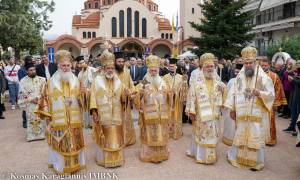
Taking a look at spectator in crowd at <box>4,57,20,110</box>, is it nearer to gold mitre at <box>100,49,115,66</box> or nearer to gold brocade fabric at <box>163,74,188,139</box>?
gold brocade fabric at <box>163,74,188,139</box>

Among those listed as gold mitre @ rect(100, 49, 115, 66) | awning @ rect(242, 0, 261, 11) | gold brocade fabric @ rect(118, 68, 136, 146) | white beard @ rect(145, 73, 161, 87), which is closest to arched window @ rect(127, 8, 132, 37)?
awning @ rect(242, 0, 261, 11)

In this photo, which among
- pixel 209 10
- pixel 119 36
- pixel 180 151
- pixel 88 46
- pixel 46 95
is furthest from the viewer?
pixel 119 36

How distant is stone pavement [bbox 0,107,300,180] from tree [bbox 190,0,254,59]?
14.3 m

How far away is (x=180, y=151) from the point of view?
6.52 metres

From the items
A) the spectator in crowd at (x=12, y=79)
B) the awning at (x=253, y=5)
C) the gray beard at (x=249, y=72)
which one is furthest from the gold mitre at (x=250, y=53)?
the awning at (x=253, y=5)

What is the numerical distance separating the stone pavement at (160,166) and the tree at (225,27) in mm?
14333

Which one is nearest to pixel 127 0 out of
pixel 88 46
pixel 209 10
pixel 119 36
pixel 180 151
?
pixel 119 36

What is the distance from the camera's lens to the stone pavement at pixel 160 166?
521cm

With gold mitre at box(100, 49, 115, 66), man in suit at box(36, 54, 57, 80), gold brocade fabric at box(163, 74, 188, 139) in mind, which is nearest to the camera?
gold mitre at box(100, 49, 115, 66)

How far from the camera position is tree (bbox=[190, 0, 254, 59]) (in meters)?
20.6

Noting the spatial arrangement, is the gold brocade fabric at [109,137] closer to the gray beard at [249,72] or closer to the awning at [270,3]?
the gray beard at [249,72]

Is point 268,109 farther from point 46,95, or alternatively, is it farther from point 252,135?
point 46,95

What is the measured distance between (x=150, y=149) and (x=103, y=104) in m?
1.22

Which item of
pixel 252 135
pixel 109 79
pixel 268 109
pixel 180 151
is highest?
pixel 109 79
